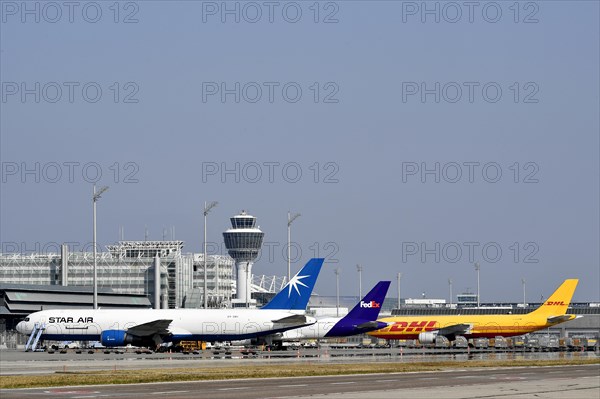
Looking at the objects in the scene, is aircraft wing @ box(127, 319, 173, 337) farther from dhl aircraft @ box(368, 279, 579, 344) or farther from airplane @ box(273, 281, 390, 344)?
dhl aircraft @ box(368, 279, 579, 344)

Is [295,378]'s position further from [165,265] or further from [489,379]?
[165,265]

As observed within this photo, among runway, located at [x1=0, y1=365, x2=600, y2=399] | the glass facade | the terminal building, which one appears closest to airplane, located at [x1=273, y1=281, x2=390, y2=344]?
runway, located at [x1=0, y1=365, x2=600, y2=399]

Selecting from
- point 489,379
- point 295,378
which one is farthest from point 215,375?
point 489,379

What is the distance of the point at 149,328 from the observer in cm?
8931

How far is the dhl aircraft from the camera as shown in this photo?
11762cm

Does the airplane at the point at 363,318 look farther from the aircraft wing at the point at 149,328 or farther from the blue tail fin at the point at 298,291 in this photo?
the aircraft wing at the point at 149,328

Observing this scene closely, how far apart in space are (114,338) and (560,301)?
2208 inches

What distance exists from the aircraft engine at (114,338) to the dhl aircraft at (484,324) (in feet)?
126

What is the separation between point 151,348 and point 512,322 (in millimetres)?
46147

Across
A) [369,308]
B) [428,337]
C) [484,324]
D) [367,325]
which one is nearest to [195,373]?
[367,325]

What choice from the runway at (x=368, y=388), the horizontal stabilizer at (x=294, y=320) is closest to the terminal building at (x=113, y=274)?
the horizontal stabilizer at (x=294, y=320)

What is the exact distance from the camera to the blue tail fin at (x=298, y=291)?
94.6 metres

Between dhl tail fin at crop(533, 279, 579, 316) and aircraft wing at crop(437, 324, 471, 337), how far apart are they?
27.3 feet

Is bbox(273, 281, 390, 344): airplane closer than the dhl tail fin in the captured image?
Yes
